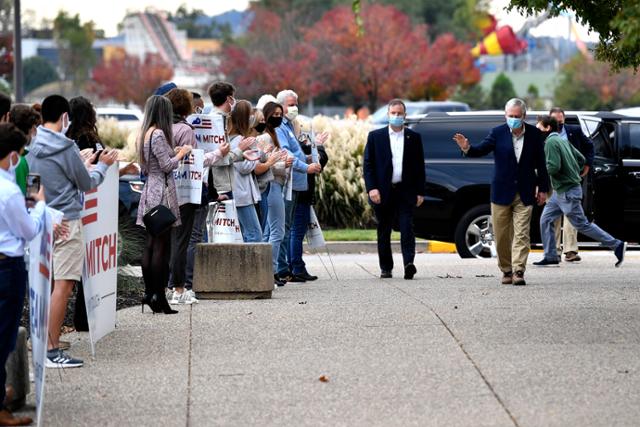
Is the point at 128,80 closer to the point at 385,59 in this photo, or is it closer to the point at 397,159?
the point at 385,59

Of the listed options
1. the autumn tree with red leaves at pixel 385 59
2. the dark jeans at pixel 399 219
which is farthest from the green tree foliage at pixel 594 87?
the dark jeans at pixel 399 219

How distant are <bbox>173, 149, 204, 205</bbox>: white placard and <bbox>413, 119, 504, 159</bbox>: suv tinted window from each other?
6.99 metres

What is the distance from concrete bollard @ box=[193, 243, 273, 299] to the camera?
12422 mm

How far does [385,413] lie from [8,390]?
6.93 feet

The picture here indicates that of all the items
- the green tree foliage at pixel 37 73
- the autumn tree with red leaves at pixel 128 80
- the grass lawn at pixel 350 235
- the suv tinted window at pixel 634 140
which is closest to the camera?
the suv tinted window at pixel 634 140

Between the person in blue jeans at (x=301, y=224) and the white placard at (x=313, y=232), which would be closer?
the person in blue jeans at (x=301, y=224)

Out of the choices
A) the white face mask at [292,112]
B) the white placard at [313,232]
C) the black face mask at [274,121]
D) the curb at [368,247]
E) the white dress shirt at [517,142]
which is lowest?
the curb at [368,247]

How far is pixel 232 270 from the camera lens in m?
12.5

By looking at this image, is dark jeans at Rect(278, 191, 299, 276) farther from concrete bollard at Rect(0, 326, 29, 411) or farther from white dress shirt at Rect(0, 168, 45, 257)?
white dress shirt at Rect(0, 168, 45, 257)

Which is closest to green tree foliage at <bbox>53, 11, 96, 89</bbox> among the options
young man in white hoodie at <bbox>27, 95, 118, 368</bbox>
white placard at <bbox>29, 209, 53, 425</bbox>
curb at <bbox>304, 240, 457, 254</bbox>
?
curb at <bbox>304, 240, 457, 254</bbox>

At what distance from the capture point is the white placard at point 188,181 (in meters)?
11.6

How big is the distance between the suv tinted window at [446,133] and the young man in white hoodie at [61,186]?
9.47 m

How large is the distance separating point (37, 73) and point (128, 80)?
38.1m

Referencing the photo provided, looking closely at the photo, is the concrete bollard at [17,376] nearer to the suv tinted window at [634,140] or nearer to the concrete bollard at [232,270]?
the concrete bollard at [232,270]
